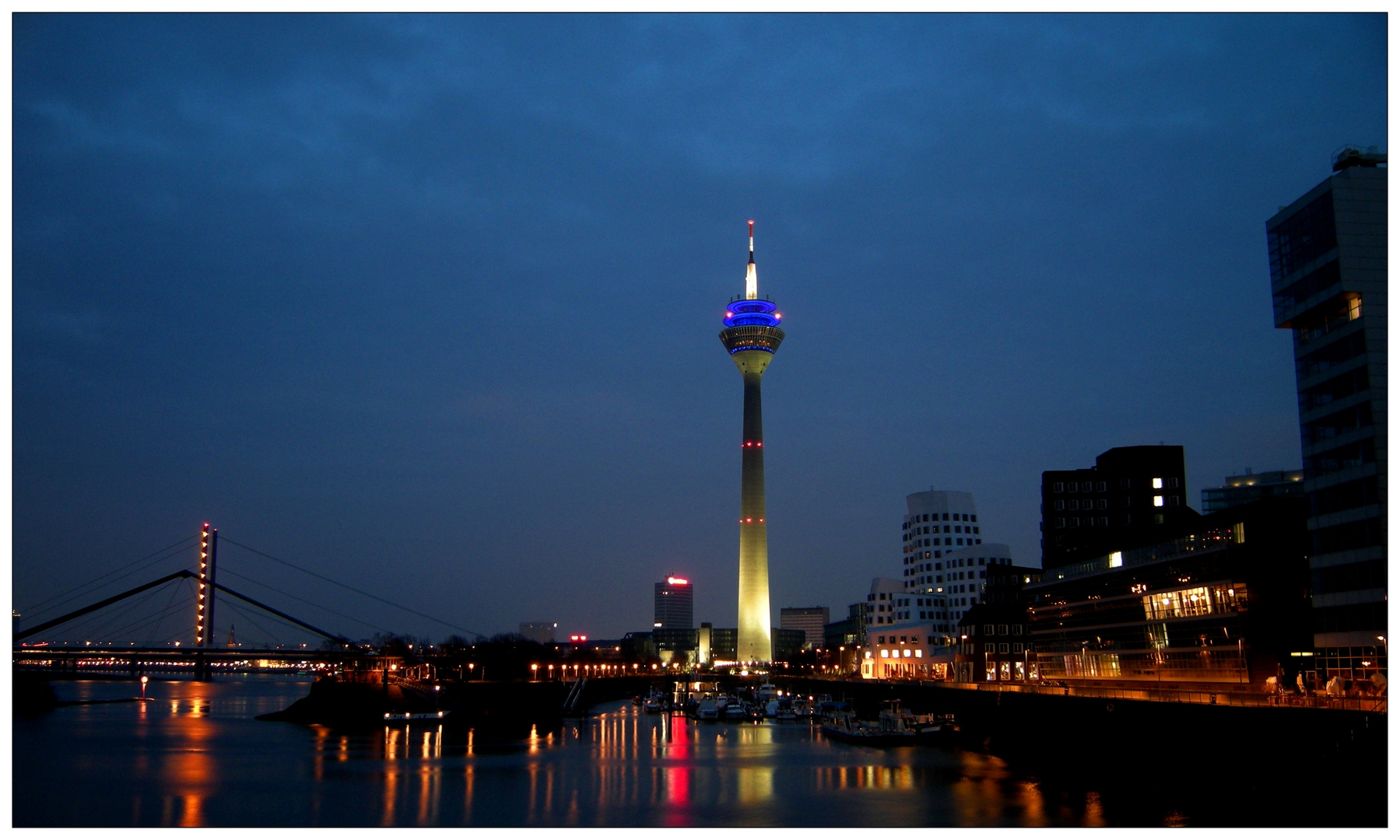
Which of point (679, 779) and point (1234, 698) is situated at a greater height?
point (1234, 698)

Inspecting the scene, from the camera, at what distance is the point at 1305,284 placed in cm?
4822

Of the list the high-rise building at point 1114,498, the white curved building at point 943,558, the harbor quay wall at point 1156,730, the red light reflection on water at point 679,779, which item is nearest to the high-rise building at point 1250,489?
the high-rise building at point 1114,498

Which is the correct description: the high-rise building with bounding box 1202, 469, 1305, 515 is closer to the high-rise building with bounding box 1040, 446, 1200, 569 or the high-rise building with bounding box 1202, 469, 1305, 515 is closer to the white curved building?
the high-rise building with bounding box 1040, 446, 1200, 569

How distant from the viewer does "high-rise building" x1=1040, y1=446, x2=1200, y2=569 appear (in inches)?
4254

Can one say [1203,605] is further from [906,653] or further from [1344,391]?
[906,653]

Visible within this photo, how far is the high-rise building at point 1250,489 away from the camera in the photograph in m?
112

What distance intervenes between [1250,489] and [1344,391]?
7906 cm

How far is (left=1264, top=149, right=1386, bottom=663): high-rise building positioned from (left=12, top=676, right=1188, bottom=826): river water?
44.1ft

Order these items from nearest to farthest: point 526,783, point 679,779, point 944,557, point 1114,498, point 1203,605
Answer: point 526,783
point 679,779
point 1203,605
point 1114,498
point 944,557

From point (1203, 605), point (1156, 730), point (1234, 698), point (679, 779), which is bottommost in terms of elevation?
point (679, 779)

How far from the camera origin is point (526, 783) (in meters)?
51.3

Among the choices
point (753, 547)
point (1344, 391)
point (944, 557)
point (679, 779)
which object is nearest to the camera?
point (1344, 391)

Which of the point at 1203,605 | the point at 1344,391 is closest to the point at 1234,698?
the point at 1344,391
